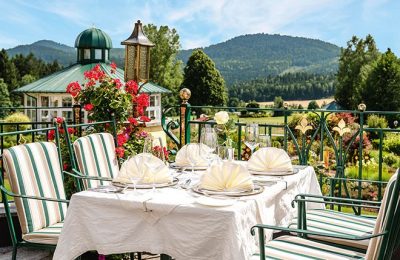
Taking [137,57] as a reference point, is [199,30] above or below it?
above

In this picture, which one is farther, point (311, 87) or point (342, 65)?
point (311, 87)

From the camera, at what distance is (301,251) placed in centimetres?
234

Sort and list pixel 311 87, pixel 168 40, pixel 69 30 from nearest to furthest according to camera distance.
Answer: pixel 168 40
pixel 311 87
pixel 69 30

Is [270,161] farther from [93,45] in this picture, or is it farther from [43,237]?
[93,45]

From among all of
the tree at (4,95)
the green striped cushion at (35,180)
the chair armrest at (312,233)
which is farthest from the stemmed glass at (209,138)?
the tree at (4,95)

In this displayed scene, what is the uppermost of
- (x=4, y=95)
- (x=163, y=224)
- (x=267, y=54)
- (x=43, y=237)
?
(x=267, y=54)

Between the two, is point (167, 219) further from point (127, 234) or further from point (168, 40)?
point (168, 40)

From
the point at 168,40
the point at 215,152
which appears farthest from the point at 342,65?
the point at 215,152

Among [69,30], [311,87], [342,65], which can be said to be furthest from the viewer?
[69,30]

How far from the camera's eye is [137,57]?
22.0 feet

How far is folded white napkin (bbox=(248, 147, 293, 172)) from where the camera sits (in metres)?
2.88

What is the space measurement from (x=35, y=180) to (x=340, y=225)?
1.79 meters

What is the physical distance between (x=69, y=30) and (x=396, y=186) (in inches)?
3664

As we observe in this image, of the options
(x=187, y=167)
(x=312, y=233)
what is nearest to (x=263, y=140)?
(x=187, y=167)
